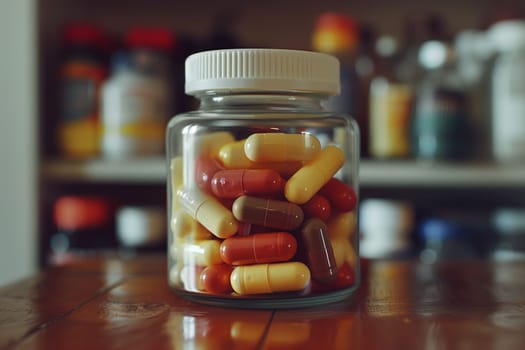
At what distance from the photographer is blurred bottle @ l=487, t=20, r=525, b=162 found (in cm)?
82

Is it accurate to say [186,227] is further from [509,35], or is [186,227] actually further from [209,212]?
[509,35]

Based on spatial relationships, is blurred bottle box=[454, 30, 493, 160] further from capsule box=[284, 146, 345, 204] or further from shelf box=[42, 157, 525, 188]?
capsule box=[284, 146, 345, 204]

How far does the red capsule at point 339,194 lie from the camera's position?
43cm

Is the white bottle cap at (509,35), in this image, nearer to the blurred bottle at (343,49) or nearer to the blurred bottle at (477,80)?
the blurred bottle at (477,80)

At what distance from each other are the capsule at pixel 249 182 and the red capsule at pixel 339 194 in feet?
0.14

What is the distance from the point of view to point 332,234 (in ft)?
1.42

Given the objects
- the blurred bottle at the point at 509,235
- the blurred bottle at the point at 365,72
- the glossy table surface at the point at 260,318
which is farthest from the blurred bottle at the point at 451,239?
the glossy table surface at the point at 260,318

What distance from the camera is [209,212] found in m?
0.41

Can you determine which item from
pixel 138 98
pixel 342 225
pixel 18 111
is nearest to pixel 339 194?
pixel 342 225

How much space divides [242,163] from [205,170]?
0.09 feet

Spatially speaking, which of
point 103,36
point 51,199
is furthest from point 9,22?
point 51,199

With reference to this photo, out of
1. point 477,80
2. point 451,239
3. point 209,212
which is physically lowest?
point 451,239

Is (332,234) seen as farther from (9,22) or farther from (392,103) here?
(9,22)

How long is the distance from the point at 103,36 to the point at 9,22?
0.44 ft
